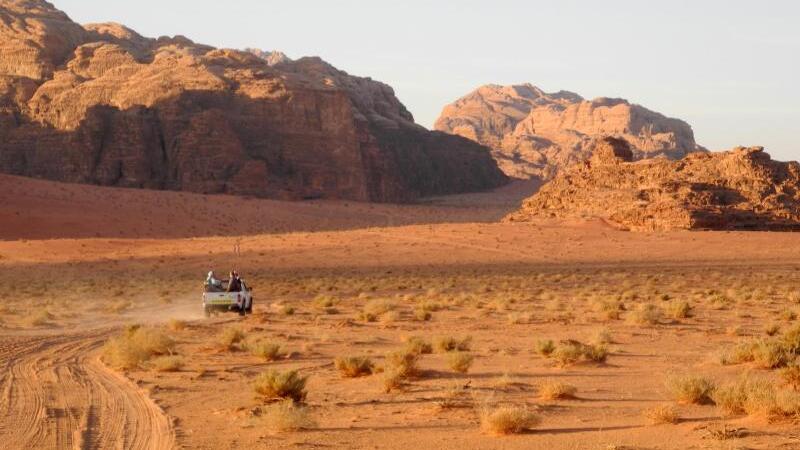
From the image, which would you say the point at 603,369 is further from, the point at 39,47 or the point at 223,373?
the point at 39,47

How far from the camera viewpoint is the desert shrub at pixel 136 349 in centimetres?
1593

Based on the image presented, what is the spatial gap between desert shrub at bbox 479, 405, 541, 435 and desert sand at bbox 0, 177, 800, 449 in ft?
0.36

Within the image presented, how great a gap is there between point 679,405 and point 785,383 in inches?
54.2

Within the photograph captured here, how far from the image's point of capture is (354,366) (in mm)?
14625

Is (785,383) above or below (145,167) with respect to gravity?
below

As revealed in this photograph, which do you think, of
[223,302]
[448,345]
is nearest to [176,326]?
[223,302]

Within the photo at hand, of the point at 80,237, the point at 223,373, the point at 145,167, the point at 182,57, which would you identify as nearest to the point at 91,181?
the point at 145,167

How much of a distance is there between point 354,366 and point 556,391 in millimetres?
3090

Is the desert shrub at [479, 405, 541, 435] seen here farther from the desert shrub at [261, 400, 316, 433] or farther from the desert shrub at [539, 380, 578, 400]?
the desert shrub at [539, 380, 578, 400]

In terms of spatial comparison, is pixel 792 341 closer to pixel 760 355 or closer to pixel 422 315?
pixel 760 355

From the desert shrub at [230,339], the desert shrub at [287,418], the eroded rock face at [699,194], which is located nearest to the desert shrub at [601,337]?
the desert shrub at [230,339]

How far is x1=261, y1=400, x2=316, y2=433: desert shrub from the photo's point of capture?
1085 cm

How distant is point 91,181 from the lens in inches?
3369

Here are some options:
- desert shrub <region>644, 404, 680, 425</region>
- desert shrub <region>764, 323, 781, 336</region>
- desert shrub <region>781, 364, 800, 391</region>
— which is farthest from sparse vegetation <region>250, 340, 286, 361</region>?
desert shrub <region>764, 323, 781, 336</region>
